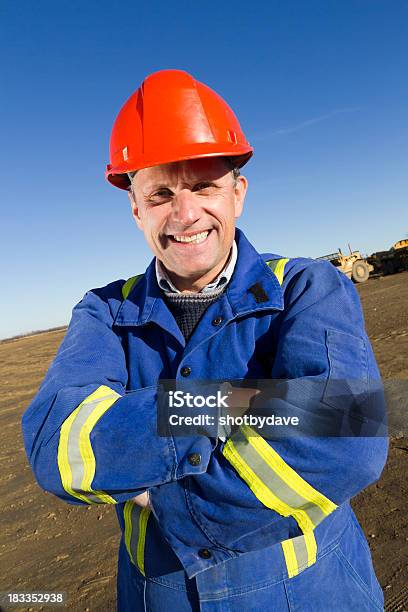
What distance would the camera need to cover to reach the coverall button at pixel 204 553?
3.83ft

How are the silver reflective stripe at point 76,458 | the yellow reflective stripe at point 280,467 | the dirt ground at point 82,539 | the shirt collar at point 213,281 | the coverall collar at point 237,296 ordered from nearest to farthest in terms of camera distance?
the yellow reflective stripe at point 280,467
the silver reflective stripe at point 76,458
the coverall collar at point 237,296
the shirt collar at point 213,281
the dirt ground at point 82,539

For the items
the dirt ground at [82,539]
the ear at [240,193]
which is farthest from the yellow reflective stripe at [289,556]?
the dirt ground at [82,539]

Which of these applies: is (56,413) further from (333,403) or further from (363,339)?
(363,339)

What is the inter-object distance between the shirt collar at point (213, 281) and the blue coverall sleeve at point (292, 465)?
31 centimetres

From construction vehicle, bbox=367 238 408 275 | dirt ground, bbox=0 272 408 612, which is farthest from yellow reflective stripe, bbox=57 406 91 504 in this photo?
construction vehicle, bbox=367 238 408 275

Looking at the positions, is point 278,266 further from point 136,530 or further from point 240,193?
point 136,530

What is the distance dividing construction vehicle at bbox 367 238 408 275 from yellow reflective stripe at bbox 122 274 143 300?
78.7 feet

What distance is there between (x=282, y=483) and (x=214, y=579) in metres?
0.41

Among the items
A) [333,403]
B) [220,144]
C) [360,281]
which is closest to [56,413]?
[333,403]

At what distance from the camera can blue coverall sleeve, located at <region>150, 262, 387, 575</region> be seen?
104 cm

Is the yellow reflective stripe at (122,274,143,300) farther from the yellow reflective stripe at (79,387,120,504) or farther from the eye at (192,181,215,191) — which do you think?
the yellow reflective stripe at (79,387,120,504)

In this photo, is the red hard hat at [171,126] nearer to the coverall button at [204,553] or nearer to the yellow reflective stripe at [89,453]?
the yellow reflective stripe at [89,453]

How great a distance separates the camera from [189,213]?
1.41 meters

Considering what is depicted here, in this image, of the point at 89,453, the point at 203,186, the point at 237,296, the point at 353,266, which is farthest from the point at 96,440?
the point at 353,266
